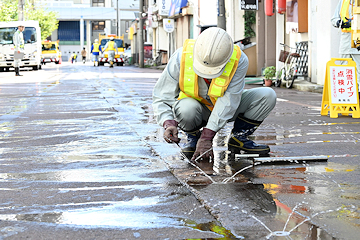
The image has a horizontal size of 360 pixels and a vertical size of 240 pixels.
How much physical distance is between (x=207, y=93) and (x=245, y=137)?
696 mm

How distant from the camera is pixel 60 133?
6.89 m

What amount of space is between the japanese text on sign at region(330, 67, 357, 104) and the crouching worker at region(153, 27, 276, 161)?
3.79m

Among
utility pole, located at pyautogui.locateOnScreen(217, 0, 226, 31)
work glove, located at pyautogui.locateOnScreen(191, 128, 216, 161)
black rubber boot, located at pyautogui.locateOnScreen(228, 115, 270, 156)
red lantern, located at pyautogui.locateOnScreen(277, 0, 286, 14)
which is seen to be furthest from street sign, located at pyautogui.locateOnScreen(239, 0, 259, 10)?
work glove, located at pyautogui.locateOnScreen(191, 128, 216, 161)

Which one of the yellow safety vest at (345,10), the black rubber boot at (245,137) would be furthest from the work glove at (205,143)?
the yellow safety vest at (345,10)

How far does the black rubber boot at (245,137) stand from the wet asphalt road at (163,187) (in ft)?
0.54

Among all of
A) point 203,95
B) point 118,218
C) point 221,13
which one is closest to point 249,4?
point 221,13

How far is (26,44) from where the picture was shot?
3394 centimetres

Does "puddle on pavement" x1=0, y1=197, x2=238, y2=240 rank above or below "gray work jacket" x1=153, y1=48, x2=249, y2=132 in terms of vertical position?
below

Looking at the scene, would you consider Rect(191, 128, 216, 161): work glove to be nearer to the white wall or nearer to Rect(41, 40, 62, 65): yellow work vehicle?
the white wall

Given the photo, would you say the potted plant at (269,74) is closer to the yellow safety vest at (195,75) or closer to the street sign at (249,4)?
the street sign at (249,4)

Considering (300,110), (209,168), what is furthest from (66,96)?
(209,168)

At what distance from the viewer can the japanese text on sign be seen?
8632mm

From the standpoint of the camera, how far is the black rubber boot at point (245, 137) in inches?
205

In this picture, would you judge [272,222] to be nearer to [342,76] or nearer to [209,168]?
[209,168]
